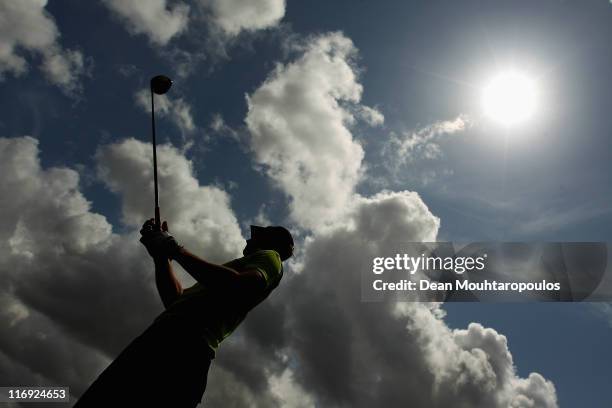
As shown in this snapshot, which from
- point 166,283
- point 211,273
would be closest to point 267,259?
point 211,273

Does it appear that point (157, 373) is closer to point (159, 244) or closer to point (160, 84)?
point (159, 244)

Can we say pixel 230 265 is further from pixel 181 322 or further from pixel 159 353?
pixel 159 353

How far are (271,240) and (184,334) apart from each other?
1869 mm

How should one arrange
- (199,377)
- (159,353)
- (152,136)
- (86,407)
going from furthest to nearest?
1. (152,136)
2. (199,377)
3. (159,353)
4. (86,407)

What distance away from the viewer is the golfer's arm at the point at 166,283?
5.48 meters

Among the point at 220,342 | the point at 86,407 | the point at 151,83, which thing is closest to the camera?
the point at 86,407

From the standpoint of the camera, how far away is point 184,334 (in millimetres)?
4199

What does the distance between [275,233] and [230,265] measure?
87 centimetres

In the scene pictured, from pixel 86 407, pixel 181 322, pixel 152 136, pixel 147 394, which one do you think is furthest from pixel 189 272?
pixel 152 136

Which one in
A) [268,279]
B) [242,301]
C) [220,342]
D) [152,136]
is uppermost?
[152,136]

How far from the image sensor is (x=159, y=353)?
4027 mm

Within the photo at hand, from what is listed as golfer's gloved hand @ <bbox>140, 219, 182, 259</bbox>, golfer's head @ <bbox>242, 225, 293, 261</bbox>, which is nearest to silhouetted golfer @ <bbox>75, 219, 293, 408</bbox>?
golfer's gloved hand @ <bbox>140, 219, 182, 259</bbox>

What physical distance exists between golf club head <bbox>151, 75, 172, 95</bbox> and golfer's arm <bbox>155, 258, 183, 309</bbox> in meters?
3.61

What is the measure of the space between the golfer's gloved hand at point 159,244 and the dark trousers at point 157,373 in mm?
711
